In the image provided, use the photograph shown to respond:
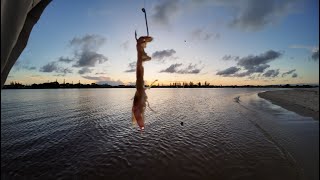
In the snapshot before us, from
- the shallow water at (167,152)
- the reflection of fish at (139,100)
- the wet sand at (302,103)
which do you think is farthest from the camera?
the wet sand at (302,103)

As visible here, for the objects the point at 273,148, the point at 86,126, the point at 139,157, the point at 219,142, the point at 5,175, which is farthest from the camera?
the point at 86,126

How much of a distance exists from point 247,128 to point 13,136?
66.7 ft

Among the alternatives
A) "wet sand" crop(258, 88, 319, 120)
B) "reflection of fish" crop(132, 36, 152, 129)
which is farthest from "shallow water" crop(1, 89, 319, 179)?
"reflection of fish" crop(132, 36, 152, 129)

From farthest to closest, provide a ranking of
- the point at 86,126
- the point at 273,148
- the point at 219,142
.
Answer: the point at 86,126
the point at 219,142
the point at 273,148

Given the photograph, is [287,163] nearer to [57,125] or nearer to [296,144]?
[296,144]

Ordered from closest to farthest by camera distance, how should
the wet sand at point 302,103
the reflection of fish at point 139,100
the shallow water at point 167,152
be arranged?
the reflection of fish at point 139,100, the shallow water at point 167,152, the wet sand at point 302,103

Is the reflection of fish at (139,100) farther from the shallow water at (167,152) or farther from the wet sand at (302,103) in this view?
the wet sand at (302,103)

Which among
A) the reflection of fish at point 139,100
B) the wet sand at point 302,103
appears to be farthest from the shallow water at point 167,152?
the reflection of fish at point 139,100

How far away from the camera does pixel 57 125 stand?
83.4 feet

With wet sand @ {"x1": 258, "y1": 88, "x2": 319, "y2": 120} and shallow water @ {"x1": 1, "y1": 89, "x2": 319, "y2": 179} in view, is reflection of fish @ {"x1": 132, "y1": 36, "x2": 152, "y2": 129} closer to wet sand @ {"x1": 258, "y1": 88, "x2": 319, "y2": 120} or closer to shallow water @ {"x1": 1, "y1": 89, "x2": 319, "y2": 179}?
shallow water @ {"x1": 1, "y1": 89, "x2": 319, "y2": 179}

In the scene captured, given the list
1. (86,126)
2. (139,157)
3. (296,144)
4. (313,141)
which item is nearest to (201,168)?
(139,157)

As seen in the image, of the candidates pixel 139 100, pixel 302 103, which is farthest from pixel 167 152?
pixel 302 103

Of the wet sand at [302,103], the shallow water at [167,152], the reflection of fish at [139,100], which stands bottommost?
the shallow water at [167,152]

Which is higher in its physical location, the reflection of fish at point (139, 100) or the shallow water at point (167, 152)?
the reflection of fish at point (139, 100)
